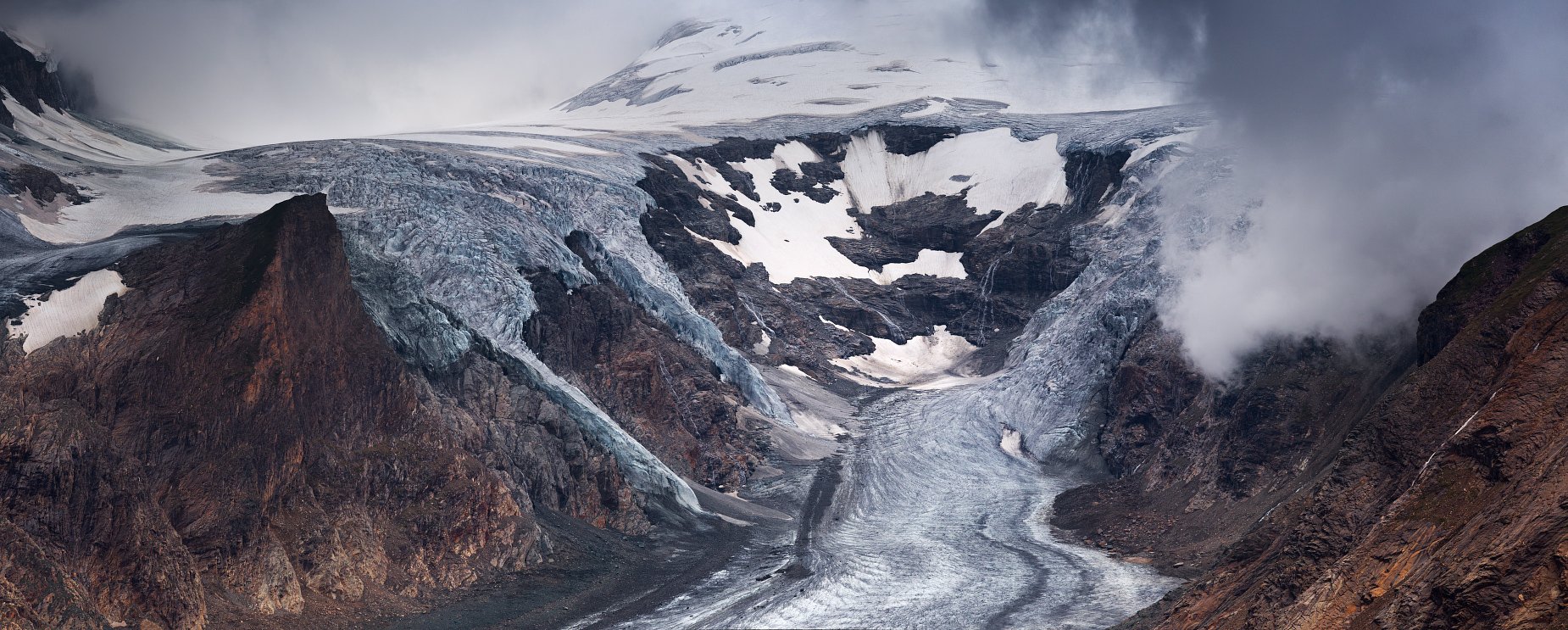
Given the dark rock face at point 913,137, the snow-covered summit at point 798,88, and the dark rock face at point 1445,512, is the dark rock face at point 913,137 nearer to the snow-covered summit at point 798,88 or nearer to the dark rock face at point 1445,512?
the snow-covered summit at point 798,88

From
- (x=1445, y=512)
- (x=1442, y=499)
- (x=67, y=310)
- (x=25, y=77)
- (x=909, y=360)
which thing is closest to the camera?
(x=1445, y=512)

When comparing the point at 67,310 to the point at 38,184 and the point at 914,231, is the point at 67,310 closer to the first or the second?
the point at 38,184

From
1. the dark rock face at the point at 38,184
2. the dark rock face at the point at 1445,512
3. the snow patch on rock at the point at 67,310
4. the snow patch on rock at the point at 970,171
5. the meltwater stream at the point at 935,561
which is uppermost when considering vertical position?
the snow patch on rock at the point at 970,171

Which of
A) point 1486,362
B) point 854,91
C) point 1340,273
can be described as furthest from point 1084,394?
point 854,91

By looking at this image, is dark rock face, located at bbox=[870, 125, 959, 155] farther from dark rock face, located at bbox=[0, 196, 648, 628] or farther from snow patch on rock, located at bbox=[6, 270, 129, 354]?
snow patch on rock, located at bbox=[6, 270, 129, 354]

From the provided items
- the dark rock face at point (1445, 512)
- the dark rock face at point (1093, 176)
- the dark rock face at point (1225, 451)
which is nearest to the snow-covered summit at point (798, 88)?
the dark rock face at point (1093, 176)

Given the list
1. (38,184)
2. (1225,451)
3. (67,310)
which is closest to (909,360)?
(1225,451)
